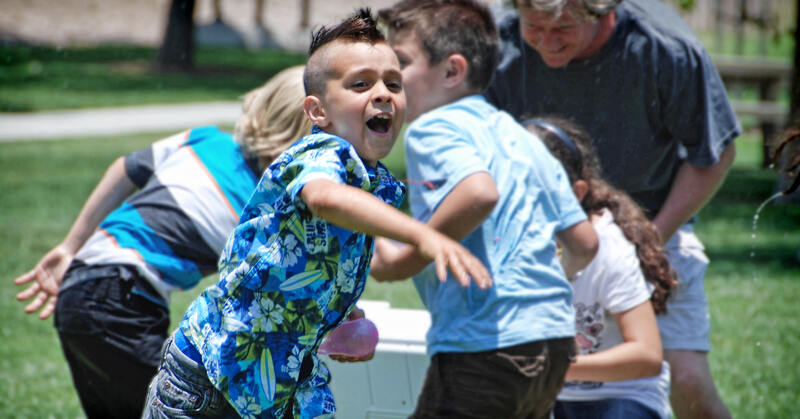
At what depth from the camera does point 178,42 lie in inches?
859

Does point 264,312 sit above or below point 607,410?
above

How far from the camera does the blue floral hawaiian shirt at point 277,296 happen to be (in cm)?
192

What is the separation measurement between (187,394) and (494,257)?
889 mm

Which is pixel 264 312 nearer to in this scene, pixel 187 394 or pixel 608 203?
pixel 187 394

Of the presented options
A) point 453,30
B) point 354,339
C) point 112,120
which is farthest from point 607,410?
point 112,120

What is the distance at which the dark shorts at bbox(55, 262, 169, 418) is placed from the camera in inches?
116

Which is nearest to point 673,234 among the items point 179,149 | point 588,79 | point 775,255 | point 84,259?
point 588,79

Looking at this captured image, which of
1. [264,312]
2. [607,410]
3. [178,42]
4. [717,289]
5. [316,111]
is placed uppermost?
[316,111]

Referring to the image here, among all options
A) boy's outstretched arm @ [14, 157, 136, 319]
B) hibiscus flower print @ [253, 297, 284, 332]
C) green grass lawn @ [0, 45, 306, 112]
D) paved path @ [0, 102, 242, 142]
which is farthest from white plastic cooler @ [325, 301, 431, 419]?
green grass lawn @ [0, 45, 306, 112]

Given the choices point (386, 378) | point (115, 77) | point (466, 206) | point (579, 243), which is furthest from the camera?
point (115, 77)

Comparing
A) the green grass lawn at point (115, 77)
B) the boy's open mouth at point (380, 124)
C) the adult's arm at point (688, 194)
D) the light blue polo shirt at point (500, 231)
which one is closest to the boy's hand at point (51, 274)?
the light blue polo shirt at point (500, 231)

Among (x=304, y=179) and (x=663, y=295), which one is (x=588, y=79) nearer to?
(x=663, y=295)

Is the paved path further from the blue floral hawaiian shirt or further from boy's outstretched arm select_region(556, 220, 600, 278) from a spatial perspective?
the blue floral hawaiian shirt

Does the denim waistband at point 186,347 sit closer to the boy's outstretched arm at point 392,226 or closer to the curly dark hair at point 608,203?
the boy's outstretched arm at point 392,226
